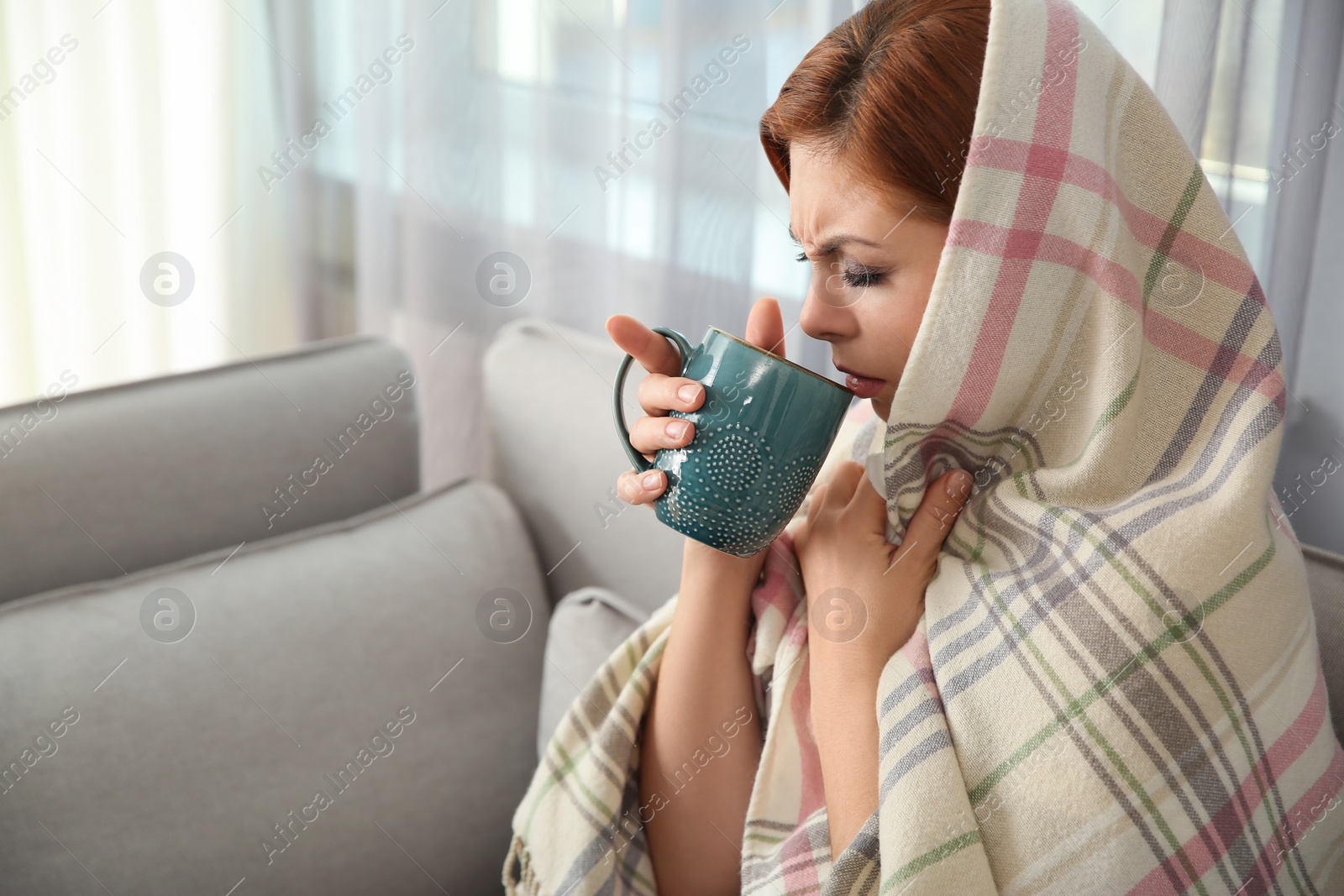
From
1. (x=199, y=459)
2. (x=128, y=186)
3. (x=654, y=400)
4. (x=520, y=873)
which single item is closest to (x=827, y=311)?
(x=654, y=400)

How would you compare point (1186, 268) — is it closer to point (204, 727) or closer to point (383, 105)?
point (204, 727)

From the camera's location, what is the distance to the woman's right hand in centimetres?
77

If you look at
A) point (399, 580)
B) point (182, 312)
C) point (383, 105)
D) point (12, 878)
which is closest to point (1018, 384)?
point (399, 580)

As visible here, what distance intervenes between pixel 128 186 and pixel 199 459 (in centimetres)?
86

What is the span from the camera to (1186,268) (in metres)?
0.76

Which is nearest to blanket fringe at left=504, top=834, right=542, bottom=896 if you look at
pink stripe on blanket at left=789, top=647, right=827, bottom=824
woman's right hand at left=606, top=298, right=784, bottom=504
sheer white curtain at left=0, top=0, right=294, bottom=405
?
pink stripe on blanket at left=789, top=647, right=827, bottom=824

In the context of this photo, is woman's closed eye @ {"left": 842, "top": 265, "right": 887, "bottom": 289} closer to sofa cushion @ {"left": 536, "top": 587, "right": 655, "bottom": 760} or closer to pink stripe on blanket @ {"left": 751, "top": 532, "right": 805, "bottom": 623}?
pink stripe on blanket @ {"left": 751, "top": 532, "right": 805, "bottom": 623}

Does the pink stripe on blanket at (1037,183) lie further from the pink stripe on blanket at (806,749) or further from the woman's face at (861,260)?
the pink stripe on blanket at (806,749)

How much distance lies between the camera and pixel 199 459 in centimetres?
124

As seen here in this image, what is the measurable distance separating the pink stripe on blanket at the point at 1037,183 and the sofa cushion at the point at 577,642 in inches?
22.3

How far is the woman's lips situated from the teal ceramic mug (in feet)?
0.30

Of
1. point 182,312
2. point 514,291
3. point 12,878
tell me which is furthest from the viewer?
point 182,312

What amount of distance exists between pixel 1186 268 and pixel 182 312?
5.84ft

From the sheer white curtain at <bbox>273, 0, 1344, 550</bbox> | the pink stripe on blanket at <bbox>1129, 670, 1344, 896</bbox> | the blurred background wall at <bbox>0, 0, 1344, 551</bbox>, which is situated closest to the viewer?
the pink stripe on blanket at <bbox>1129, 670, 1344, 896</bbox>
